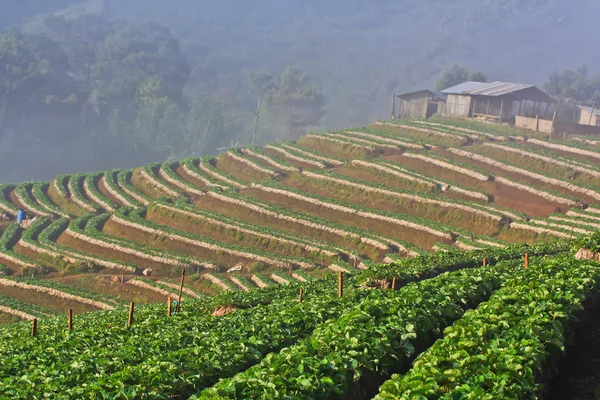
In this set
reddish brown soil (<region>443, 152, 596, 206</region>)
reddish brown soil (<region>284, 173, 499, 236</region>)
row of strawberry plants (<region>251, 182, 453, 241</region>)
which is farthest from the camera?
reddish brown soil (<region>443, 152, 596, 206</region>)

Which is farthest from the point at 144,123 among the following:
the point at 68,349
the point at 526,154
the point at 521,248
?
the point at 68,349

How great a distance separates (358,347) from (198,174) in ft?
257

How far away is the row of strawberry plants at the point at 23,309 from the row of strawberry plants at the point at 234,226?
21.1 metres

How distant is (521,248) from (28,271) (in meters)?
42.8

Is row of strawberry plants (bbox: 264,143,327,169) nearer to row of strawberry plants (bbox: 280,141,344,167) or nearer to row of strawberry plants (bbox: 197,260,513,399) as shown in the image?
row of strawberry plants (bbox: 280,141,344,167)

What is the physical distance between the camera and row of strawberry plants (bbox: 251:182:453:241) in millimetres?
65688

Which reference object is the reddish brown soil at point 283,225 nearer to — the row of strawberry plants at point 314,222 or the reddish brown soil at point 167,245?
the row of strawberry plants at point 314,222

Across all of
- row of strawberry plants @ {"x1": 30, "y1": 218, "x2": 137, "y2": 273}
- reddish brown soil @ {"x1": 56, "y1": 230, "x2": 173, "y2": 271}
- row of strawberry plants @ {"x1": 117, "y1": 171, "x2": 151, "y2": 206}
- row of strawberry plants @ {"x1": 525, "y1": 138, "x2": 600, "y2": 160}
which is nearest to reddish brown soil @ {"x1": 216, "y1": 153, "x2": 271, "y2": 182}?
row of strawberry plants @ {"x1": 117, "y1": 171, "x2": 151, "y2": 206}

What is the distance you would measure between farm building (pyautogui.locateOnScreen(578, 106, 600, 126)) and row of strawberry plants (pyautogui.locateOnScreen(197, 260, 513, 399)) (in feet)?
293

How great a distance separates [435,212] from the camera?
70.7m

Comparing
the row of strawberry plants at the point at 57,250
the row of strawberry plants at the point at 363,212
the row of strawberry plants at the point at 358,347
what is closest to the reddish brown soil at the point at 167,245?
the row of strawberry plants at the point at 57,250

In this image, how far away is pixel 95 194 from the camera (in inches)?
3595

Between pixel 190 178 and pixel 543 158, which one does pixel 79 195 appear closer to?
pixel 190 178

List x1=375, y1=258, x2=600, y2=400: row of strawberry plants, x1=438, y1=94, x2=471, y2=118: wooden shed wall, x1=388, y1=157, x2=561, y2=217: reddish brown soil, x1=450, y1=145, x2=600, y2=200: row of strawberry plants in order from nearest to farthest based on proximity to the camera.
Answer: x1=375, y1=258, x2=600, y2=400: row of strawberry plants, x1=388, y1=157, x2=561, y2=217: reddish brown soil, x1=450, y1=145, x2=600, y2=200: row of strawberry plants, x1=438, y1=94, x2=471, y2=118: wooden shed wall
